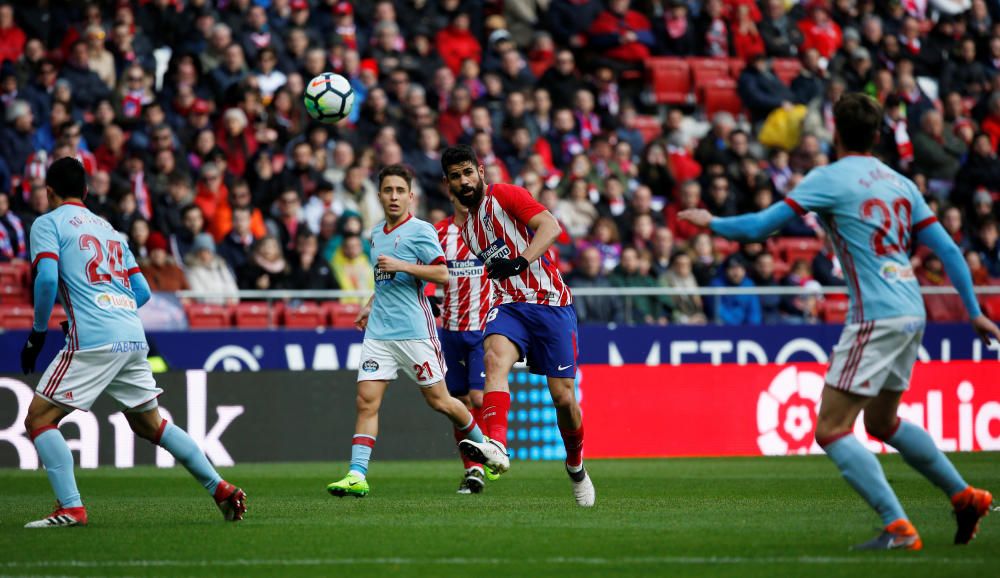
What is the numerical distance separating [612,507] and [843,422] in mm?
2990

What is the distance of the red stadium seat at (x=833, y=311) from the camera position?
19.9 meters

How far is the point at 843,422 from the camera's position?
24.7 ft

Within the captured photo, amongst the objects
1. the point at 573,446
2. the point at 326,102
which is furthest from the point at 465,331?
the point at 573,446

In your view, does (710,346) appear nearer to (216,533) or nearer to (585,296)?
(585,296)

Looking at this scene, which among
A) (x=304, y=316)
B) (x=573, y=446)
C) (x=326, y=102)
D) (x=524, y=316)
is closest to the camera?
(x=573, y=446)

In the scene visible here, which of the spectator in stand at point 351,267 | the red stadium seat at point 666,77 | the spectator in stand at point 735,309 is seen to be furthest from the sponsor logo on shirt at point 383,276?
the red stadium seat at point 666,77

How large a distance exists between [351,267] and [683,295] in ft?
13.7

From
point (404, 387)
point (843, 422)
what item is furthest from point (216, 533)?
point (404, 387)

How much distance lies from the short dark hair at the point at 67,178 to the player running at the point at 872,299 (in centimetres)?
372

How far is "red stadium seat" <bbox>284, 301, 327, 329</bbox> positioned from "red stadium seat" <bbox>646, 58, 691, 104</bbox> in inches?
335

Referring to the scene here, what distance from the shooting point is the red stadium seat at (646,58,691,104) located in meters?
24.4

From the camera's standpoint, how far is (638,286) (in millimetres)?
19594

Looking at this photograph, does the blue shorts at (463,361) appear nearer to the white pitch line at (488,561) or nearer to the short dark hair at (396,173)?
the short dark hair at (396,173)

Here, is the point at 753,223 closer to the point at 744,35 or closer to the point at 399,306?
the point at 399,306
